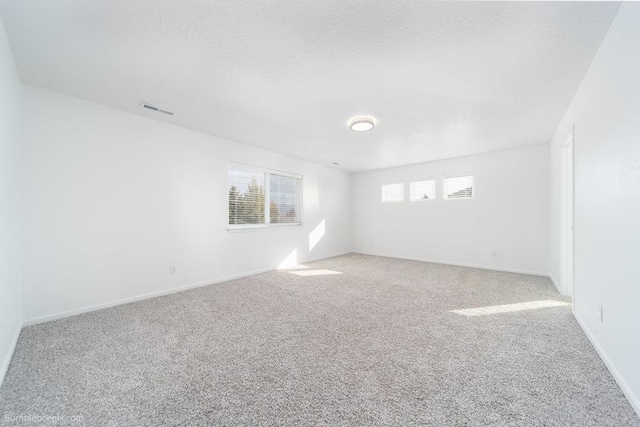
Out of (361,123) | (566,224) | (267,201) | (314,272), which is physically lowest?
(314,272)

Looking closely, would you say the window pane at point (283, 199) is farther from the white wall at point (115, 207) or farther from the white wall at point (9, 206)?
the white wall at point (9, 206)

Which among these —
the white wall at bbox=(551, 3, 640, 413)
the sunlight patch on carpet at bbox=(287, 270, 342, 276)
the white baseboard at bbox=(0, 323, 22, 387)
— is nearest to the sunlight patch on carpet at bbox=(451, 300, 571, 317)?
the white wall at bbox=(551, 3, 640, 413)

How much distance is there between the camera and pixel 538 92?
2.54 meters

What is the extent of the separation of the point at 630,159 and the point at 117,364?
3.74m

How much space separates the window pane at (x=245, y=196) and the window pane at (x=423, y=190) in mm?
3712

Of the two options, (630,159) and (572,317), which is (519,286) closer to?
(572,317)

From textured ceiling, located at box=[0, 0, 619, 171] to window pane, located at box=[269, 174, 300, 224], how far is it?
73.7 inches

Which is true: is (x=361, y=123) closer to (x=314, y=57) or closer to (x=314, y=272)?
(x=314, y=57)

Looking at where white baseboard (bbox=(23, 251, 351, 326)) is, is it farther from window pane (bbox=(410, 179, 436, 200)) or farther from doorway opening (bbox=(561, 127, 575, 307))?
doorway opening (bbox=(561, 127, 575, 307))

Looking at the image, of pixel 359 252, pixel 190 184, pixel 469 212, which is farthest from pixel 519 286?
pixel 190 184

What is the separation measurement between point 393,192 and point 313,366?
17.4ft

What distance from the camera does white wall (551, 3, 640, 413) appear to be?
1.40 metres

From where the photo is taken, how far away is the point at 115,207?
9.66ft

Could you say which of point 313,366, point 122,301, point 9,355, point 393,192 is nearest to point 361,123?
point 313,366
